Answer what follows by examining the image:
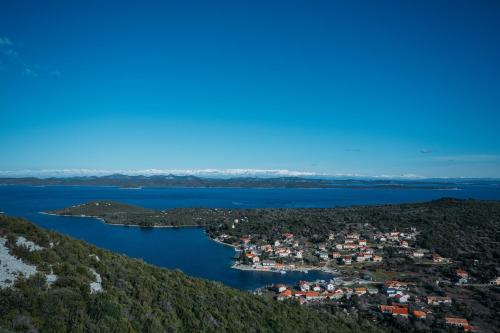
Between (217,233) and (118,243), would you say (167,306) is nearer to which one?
(118,243)

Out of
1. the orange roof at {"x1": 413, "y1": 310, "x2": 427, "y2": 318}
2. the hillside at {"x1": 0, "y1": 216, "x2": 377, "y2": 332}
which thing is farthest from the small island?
the hillside at {"x1": 0, "y1": 216, "x2": 377, "y2": 332}

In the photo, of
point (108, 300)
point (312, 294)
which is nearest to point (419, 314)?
point (312, 294)

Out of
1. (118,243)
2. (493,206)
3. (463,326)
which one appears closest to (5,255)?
(463,326)

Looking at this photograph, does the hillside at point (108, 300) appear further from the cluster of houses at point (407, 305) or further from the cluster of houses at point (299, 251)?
the cluster of houses at point (299, 251)

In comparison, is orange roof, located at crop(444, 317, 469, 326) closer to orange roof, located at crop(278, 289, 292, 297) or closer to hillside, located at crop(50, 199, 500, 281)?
orange roof, located at crop(278, 289, 292, 297)

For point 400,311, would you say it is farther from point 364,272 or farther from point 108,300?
point 108,300

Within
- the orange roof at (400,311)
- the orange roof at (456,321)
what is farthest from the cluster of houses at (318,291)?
the orange roof at (456,321)
